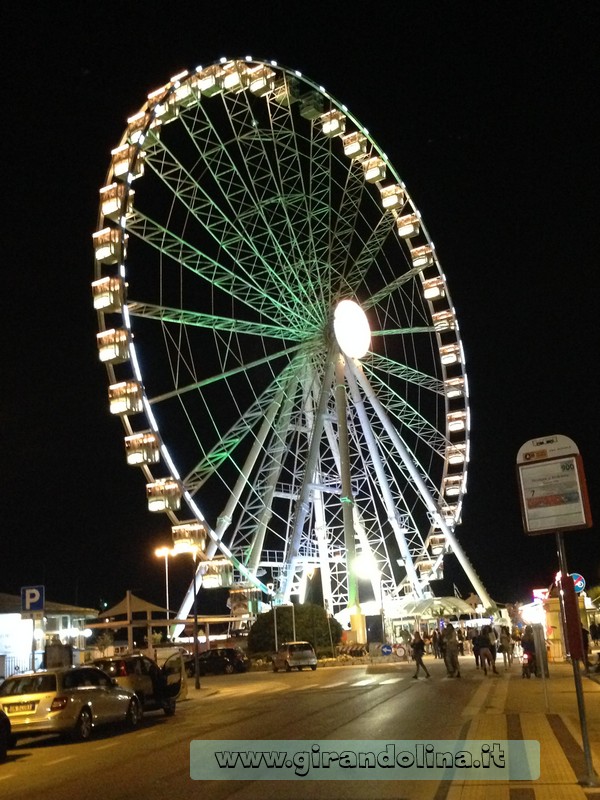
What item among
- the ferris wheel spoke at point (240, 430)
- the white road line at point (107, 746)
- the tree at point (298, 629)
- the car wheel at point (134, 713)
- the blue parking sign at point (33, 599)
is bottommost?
the white road line at point (107, 746)

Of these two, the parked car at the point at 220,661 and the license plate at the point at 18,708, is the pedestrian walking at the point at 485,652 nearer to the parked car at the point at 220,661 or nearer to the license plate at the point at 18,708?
the license plate at the point at 18,708

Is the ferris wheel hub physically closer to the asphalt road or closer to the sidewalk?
the asphalt road

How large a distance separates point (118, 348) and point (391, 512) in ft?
66.8

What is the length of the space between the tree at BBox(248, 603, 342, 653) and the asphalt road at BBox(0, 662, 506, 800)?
814 inches

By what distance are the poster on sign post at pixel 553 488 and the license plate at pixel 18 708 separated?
33.0 feet

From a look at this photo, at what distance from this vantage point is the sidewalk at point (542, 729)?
8.08m

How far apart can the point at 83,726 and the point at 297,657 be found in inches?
962

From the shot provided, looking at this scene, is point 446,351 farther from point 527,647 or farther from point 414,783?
point 414,783

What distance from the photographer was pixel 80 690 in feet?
51.1

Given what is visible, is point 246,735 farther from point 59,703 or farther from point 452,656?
point 452,656

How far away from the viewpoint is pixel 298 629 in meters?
45.7

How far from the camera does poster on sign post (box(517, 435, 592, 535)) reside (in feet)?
27.9

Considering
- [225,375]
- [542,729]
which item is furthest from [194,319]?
[542,729]

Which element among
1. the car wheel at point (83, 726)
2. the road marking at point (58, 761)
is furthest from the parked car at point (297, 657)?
the road marking at point (58, 761)
